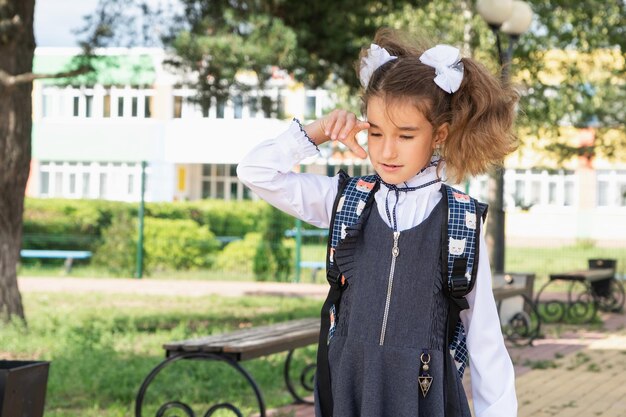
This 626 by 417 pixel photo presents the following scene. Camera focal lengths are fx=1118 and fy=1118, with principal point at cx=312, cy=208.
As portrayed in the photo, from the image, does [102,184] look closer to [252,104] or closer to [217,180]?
[217,180]

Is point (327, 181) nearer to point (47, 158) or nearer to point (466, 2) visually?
point (466, 2)

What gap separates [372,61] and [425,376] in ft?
2.58

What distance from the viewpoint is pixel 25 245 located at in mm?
22344

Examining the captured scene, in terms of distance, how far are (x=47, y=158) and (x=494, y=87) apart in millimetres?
39740

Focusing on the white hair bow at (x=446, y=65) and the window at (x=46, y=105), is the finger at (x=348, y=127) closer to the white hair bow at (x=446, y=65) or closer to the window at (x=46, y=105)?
the white hair bow at (x=446, y=65)

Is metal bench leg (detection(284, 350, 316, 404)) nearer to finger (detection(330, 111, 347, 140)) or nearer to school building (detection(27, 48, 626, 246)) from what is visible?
finger (detection(330, 111, 347, 140))

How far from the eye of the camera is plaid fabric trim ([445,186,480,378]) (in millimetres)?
2619

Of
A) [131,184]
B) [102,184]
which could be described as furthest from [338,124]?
[102,184]

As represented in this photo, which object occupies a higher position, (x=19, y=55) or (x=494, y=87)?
(x=19, y=55)

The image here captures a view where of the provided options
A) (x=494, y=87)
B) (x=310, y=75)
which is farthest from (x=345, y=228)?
(x=310, y=75)

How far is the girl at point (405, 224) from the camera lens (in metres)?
2.60

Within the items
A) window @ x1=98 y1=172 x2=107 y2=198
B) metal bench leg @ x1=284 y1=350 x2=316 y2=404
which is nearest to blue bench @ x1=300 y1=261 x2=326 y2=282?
metal bench leg @ x1=284 y1=350 x2=316 y2=404

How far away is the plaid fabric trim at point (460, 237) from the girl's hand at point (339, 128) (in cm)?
26

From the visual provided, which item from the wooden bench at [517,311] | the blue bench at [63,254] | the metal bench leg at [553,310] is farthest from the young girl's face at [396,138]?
the blue bench at [63,254]
